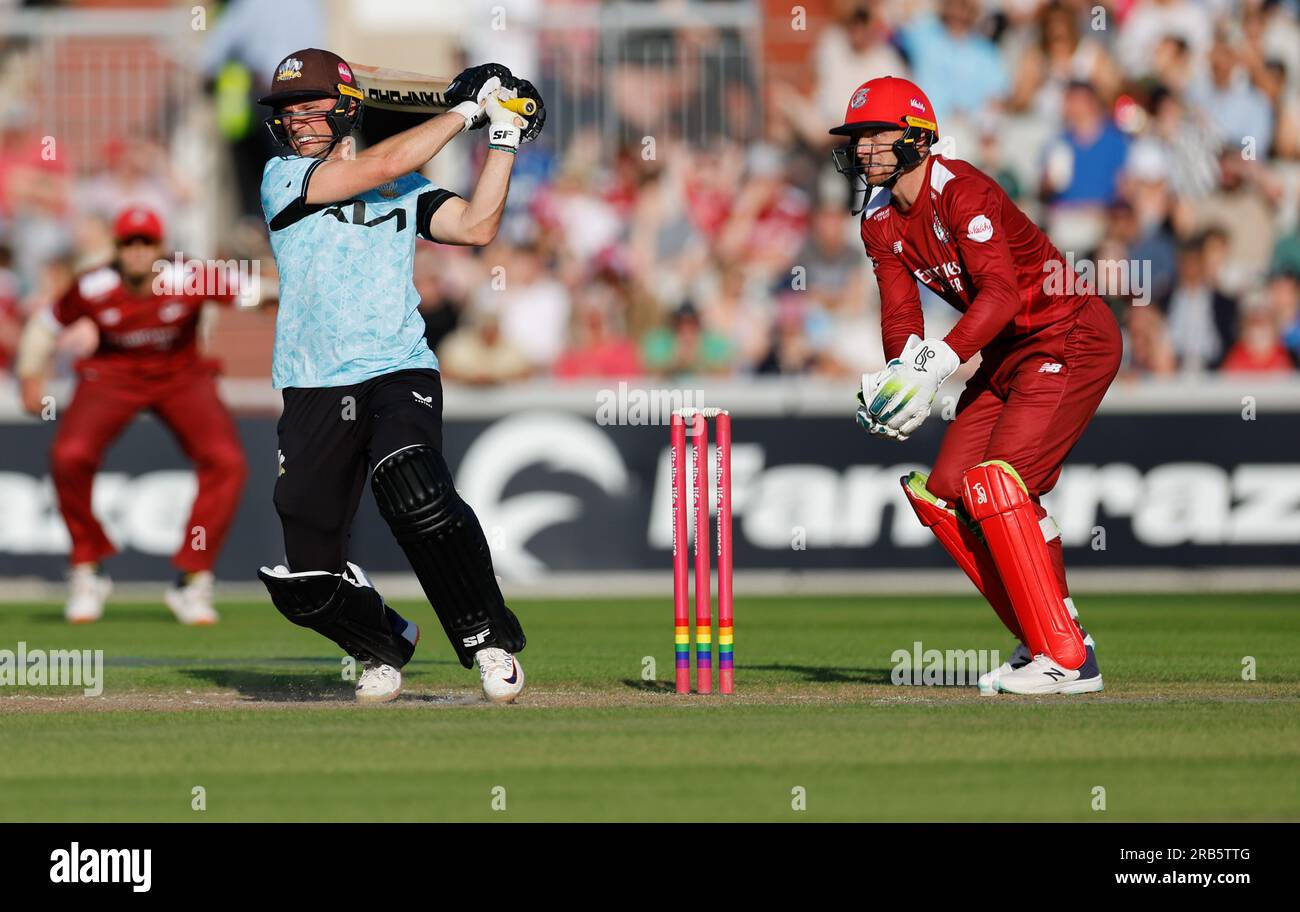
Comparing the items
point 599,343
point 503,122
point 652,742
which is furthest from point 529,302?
point 652,742

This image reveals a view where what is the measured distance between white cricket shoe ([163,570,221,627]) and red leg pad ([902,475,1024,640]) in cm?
638

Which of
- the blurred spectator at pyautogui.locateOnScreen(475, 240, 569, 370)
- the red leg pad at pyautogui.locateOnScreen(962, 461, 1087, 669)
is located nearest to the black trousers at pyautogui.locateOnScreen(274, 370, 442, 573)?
the red leg pad at pyautogui.locateOnScreen(962, 461, 1087, 669)

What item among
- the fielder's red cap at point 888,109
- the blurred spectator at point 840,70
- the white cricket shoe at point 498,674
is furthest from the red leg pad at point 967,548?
the blurred spectator at point 840,70

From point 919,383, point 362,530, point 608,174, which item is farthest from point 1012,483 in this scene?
point 608,174

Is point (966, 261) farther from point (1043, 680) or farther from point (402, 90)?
point (402, 90)

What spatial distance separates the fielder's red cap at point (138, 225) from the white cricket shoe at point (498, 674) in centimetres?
633

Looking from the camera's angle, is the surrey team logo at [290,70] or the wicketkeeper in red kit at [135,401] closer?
the surrey team logo at [290,70]

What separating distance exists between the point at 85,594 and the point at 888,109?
754 cm

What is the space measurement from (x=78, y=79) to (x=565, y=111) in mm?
4378

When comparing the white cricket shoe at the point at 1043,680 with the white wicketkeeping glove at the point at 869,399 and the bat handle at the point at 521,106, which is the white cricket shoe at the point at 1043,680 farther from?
the bat handle at the point at 521,106

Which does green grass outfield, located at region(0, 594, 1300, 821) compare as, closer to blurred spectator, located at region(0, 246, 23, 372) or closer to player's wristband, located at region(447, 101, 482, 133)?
player's wristband, located at region(447, 101, 482, 133)

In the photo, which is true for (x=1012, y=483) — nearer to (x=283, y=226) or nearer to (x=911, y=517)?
(x=283, y=226)

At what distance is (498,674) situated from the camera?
27.8 feet

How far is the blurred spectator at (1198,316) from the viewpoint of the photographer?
1772 cm
